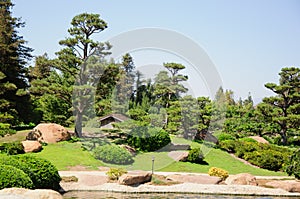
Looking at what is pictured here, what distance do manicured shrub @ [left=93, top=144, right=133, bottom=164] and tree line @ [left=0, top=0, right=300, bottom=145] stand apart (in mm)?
3443

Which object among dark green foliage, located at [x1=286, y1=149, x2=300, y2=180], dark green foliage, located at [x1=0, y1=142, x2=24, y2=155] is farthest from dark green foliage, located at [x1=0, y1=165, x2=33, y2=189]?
dark green foliage, located at [x1=286, y1=149, x2=300, y2=180]

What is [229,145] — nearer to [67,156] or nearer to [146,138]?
[146,138]

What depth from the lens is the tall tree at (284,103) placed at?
1225 inches

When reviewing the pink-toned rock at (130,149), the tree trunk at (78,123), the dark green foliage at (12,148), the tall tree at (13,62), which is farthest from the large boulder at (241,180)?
the tall tree at (13,62)

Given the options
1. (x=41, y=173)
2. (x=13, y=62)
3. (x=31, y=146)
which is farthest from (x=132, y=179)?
(x=13, y=62)

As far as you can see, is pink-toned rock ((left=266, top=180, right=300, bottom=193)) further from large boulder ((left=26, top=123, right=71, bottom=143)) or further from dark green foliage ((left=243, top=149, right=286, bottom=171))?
large boulder ((left=26, top=123, right=71, bottom=143))

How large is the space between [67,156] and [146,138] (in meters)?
5.25

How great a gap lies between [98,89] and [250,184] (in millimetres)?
11258

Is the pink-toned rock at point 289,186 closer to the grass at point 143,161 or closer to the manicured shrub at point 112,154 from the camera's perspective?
the grass at point 143,161

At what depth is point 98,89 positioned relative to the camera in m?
23.1

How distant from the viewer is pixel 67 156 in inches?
752

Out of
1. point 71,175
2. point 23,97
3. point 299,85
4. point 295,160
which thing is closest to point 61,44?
point 23,97

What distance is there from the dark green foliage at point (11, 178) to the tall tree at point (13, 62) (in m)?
16.7

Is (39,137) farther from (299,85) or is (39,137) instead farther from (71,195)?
(299,85)
